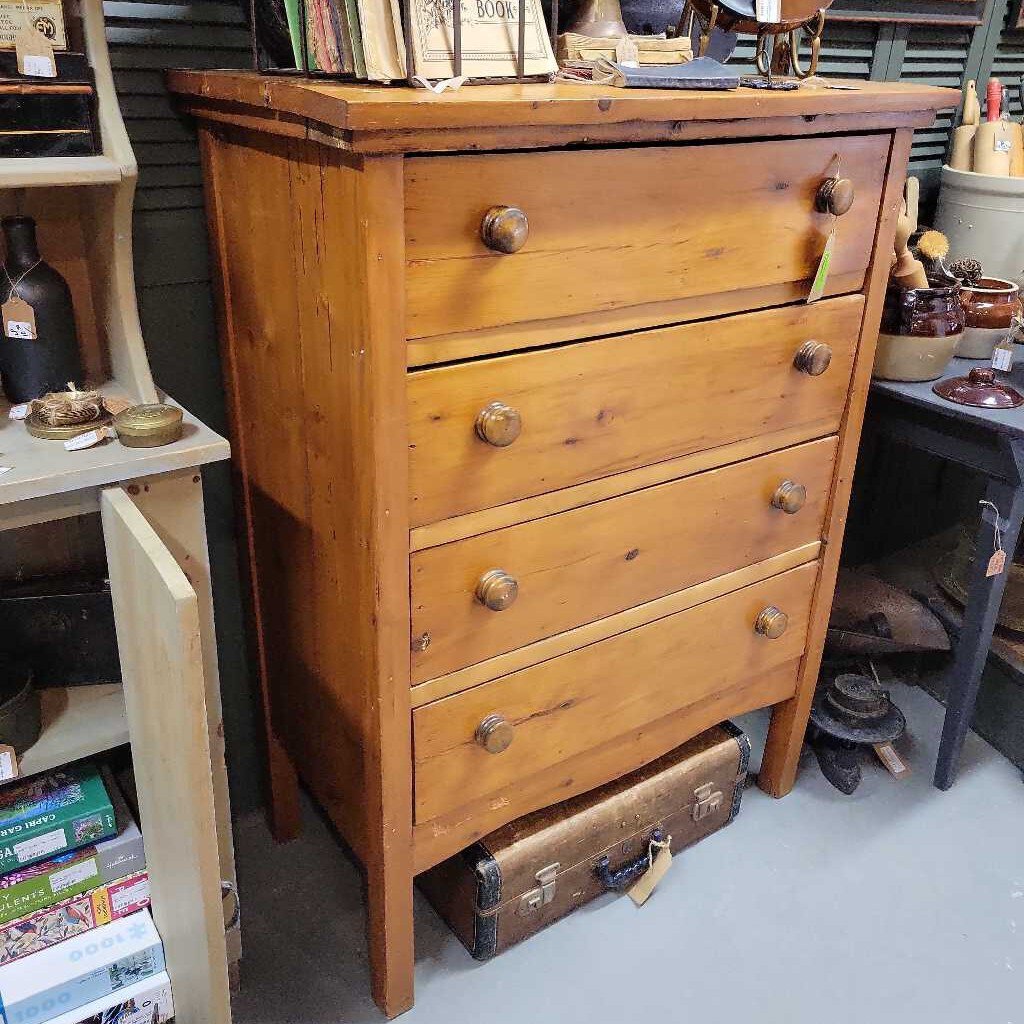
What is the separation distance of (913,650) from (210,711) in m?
1.62

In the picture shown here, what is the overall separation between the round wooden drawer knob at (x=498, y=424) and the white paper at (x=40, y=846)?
821 millimetres

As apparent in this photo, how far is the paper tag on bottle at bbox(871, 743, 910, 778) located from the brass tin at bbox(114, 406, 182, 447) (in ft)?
5.13

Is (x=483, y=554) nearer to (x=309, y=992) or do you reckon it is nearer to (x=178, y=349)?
(x=178, y=349)

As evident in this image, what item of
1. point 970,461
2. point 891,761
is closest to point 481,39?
point 970,461

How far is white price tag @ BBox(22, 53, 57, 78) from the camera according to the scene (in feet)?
3.57

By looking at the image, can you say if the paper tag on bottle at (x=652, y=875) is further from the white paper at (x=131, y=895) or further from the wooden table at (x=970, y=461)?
the white paper at (x=131, y=895)

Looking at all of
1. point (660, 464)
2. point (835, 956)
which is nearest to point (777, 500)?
point (660, 464)

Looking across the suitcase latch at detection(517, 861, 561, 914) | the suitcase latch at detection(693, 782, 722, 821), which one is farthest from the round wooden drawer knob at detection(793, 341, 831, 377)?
the suitcase latch at detection(517, 861, 561, 914)

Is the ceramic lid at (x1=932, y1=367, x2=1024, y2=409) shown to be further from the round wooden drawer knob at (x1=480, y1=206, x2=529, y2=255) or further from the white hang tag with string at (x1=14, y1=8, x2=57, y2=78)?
the white hang tag with string at (x1=14, y1=8, x2=57, y2=78)

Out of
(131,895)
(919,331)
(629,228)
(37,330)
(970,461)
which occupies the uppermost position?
(629,228)

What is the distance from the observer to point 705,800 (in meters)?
1.80

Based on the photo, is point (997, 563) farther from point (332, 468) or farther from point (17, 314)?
point (17, 314)

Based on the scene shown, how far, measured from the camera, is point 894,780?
6.75ft

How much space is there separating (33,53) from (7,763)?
845 mm
